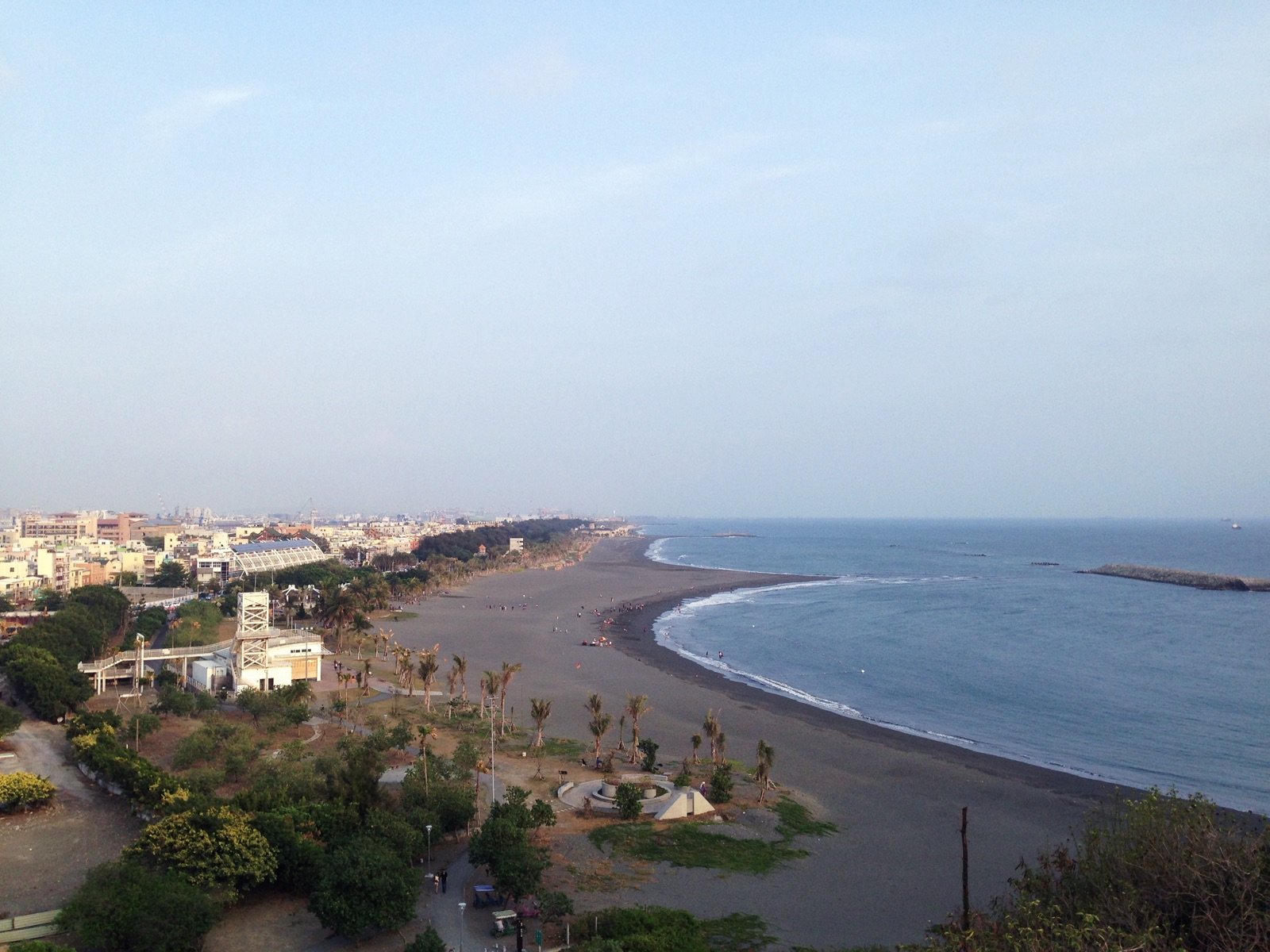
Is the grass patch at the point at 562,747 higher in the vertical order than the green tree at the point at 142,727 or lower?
lower

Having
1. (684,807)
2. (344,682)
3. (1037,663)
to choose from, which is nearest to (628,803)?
(684,807)

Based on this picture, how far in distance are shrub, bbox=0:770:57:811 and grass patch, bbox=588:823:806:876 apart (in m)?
17.5

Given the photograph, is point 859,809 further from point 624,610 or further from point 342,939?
point 624,610

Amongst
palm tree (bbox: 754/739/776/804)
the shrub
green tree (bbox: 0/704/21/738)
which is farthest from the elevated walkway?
palm tree (bbox: 754/739/776/804)

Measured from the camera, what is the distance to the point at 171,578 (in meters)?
98.2

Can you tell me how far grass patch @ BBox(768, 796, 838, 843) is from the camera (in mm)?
28609

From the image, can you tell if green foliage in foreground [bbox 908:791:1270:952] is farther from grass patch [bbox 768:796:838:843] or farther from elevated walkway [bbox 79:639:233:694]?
elevated walkway [bbox 79:639:233:694]

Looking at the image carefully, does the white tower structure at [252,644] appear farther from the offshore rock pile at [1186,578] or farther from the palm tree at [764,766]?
the offshore rock pile at [1186,578]

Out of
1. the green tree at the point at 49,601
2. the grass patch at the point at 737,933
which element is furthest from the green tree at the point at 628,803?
the green tree at the point at 49,601

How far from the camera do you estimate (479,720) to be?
42.2 meters

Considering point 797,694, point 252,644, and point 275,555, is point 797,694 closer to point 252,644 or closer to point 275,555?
point 252,644

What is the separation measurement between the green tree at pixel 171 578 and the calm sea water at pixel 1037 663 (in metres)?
55.5

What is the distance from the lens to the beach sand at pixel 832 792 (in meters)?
23.0

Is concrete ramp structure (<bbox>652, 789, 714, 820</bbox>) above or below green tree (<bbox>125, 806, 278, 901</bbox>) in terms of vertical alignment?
below
